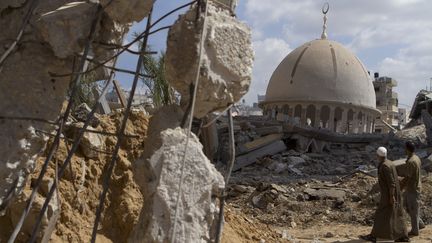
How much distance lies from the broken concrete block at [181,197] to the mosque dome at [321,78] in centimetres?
2794

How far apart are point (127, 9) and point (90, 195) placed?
3165 millimetres

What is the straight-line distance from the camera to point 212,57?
2.98 meters

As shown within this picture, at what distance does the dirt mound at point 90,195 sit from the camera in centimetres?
554

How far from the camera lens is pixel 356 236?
9727 millimetres

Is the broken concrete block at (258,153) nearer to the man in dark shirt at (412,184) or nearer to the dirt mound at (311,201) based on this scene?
the dirt mound at (311,201)

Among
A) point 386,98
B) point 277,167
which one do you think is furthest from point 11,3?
point 386,98

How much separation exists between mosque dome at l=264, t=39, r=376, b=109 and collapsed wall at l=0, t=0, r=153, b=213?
27.4 meters

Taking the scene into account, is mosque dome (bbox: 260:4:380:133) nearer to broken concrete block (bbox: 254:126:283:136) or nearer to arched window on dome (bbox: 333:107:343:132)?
arched window on dome (bbox: 333:107:343:132)

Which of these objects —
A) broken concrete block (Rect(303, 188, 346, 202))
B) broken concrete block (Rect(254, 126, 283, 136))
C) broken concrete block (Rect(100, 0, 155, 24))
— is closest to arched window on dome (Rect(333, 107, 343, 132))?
broken concrete block (Rect(254, 126, 283, 136))

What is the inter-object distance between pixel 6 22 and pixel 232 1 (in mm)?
1427

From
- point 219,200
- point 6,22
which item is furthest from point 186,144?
point 6,22

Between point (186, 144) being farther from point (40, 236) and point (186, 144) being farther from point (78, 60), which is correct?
point (40, 236)

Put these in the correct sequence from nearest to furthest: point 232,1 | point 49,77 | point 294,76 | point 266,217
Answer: point 232,1
point 49,77
point 266,217
point 294,76

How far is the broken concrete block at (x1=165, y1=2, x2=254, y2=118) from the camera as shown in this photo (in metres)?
2.96
